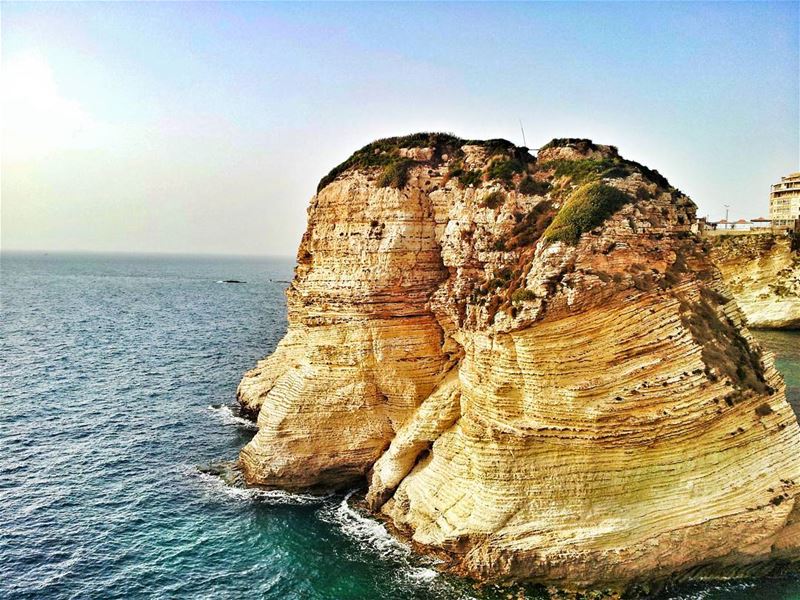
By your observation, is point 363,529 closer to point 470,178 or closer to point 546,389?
point 546,389

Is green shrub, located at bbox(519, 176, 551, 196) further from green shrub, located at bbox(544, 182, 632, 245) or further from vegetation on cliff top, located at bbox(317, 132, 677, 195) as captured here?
green shrub, located at bbox(544, 182, 632, 245)

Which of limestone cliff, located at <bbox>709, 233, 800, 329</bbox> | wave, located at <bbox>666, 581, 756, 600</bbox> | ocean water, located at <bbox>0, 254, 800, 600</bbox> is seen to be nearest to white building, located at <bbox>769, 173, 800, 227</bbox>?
limestone cliff, located at <bbox>709, 233, 800, 329</bbox>

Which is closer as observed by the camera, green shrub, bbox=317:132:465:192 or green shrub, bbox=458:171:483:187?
green shrub, bbox=458:171:483:187

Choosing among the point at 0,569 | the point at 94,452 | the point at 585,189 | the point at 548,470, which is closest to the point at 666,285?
the point at 585,189

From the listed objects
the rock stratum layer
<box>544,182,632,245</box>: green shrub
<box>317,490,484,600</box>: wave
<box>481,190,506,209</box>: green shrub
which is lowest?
<box>317,490,484,600</box>: wave

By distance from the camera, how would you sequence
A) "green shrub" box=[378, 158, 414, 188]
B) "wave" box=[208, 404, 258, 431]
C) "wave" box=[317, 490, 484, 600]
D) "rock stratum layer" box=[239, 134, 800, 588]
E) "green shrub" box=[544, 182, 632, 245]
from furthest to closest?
"wave" box=[208, 404, 258, 431]
"green shrub" box=[378, 158, 414, 188]
"green shrub" box=[544, 182, 632, 245]
"wave" box=[317, 490, 484, 600]
"rock stratum layer" box=[239, 134, 800, 588]

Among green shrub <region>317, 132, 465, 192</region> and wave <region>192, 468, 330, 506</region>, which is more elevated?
green shrub <region>317, 132, 465, 192</region>

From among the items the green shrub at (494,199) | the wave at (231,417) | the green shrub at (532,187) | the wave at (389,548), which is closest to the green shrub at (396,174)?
the green shrub at (494,199)

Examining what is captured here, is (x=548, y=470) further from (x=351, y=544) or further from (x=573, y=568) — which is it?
(x=351, y=544)

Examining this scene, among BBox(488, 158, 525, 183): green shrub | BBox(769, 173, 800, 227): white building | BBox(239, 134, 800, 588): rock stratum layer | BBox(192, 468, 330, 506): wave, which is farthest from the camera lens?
BBox(769, 173, 800, 227): white building
